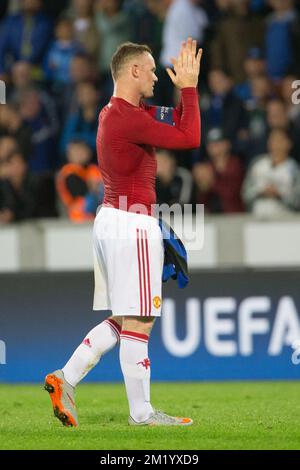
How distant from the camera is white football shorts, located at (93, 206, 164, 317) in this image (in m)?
7.75

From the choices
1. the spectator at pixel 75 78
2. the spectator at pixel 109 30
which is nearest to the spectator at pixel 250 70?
the spectator at pixel 109 30

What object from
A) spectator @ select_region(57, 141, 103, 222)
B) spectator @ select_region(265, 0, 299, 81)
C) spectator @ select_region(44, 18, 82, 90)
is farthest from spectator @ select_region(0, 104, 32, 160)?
spectator @ select_region(265, 0, 299, 81)

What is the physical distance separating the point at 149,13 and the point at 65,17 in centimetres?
152

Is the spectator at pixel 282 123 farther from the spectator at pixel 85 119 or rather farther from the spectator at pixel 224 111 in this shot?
the spectator at pixel 85 119

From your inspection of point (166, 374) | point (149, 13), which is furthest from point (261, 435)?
point (149, 13)

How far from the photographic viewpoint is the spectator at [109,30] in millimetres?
15141

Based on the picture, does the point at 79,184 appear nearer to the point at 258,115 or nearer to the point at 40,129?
the point at 40,129

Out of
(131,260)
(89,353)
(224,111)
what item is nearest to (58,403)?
(89,353)

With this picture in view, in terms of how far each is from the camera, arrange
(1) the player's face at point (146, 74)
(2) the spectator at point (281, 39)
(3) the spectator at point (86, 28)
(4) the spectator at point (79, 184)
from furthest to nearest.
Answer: (3) the spectator at point (86, 28) → (2) the spectator at point (281, 39) → (4) the spectator at point (79, 184) → (1) the player's face at point (146, 74)

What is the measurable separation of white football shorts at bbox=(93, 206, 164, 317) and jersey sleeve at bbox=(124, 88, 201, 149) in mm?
512

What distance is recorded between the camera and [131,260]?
7.80m

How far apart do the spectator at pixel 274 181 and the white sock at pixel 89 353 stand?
15.0 feet

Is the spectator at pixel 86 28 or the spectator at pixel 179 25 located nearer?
the spectator at pixel 179 25

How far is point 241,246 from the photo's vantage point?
1221 cm
